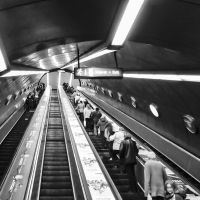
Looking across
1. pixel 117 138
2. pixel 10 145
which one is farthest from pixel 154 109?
pixel 10 145

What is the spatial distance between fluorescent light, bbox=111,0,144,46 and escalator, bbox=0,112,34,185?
460 centimetres

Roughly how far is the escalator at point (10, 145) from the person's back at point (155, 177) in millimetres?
3778

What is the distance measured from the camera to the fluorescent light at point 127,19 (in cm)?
399

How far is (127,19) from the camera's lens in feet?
15.3

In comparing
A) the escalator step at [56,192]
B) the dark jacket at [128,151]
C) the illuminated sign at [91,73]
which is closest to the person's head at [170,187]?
the dark jacket at [128,151]

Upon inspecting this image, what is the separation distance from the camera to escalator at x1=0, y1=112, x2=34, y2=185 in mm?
10352

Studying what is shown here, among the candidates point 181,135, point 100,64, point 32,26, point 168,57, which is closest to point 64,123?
point 100,64

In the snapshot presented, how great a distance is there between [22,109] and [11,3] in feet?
60.7

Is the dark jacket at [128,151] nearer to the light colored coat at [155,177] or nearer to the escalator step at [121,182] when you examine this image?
the escalator step at [121,182]

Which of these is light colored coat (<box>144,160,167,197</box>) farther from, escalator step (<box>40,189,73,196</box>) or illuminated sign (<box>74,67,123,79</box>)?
illuminated sign (<box>74,67,123,79</box>)

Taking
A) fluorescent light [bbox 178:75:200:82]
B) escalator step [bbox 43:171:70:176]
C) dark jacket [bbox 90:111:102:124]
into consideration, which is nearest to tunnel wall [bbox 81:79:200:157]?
fluorescent light [bbox 178:75:200:82]

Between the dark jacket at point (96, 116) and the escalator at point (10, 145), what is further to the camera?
the dark jacket at point (96, 116)

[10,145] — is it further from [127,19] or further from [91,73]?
[127,19]

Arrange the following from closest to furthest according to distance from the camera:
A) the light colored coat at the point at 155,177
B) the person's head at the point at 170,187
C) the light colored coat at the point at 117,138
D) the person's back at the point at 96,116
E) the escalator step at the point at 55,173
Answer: the person's head at the point at 170,187 → the light colored coat at the point at 155,177 → the light colored coat at the point at 117,138 → the escalator step at the point at 55,173 → the person's back at the point at 96,116
